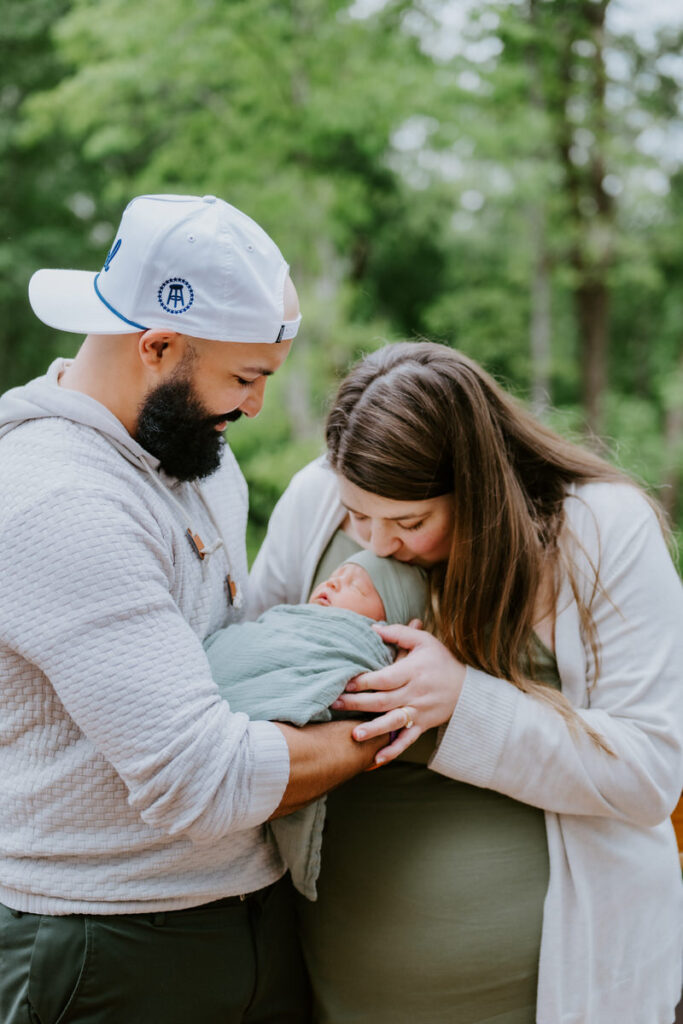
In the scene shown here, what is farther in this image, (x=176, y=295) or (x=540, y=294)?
(x=540, y=294)

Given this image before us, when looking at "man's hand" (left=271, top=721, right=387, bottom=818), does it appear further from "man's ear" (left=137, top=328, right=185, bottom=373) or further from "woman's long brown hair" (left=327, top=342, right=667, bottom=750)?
"man's ear" (left=137, top=328, right=185, bottom=373)

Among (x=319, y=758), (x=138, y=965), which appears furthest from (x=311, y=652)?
(x=138, y=965)

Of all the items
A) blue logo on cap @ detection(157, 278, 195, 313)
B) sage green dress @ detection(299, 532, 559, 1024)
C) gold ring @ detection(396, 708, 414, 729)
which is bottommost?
sage green dress @ detection(299, 532, 559, 1024)

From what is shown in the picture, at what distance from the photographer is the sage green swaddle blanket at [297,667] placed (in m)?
1.38

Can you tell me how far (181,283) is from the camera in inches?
53.2

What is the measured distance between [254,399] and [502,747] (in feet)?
2.42

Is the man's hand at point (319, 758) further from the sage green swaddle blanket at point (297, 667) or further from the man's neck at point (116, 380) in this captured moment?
the man's neck at point (116, 380)

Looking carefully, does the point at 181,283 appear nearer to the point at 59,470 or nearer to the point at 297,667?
the point at 59,470

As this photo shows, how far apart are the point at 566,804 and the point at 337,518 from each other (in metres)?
0.71

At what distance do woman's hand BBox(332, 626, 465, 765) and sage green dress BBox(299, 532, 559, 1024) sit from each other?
16 cm

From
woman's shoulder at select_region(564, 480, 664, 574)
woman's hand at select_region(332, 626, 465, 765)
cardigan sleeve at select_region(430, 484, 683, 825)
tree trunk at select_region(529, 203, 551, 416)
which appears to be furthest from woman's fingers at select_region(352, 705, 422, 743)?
tree trunk at select_region(529, 203, 551, 416)

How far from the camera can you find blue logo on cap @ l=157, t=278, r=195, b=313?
134 centimetres

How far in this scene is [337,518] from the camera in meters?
1.88

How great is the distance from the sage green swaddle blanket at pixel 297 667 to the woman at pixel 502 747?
0.06m
